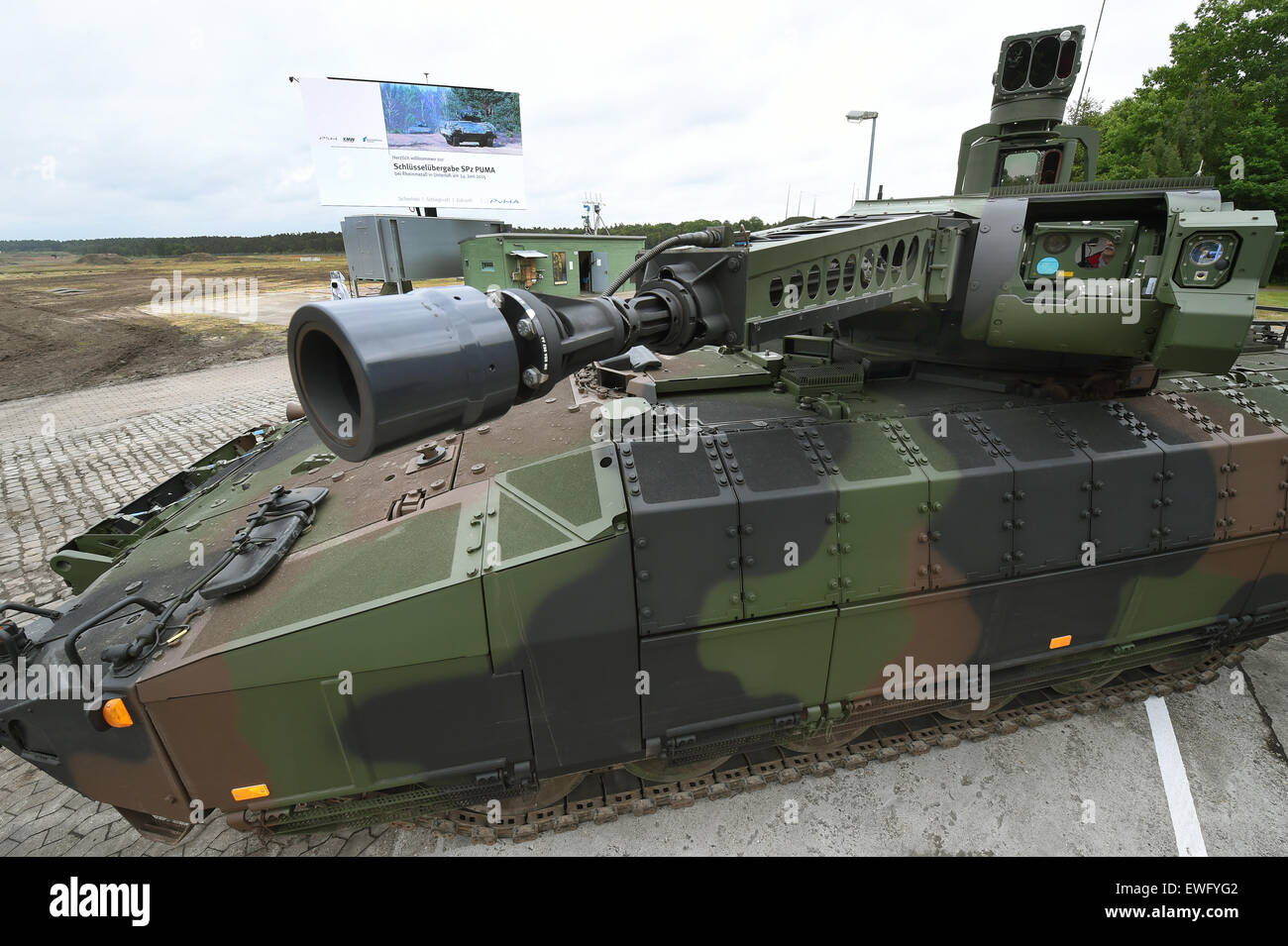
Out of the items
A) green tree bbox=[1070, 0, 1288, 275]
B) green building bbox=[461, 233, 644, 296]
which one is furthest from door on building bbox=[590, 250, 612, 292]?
green tree bbox=[1070, 0, 1288, 275]

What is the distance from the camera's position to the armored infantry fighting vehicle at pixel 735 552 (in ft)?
11.4

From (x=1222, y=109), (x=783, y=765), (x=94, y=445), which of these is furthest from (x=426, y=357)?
(x=1222, y=109)

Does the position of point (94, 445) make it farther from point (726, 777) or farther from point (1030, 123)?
point (1030, 123)

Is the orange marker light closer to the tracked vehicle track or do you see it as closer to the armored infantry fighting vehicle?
the armored infantry fighting vehicle

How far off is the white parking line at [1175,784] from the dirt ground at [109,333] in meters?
25.8

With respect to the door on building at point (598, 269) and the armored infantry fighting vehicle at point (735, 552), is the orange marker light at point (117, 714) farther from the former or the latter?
the door on building at point (598, 269)

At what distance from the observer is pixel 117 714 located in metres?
3.34

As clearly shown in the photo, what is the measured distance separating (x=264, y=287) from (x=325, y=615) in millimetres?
45272

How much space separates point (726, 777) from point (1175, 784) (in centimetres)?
346

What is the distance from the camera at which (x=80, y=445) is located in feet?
42.3

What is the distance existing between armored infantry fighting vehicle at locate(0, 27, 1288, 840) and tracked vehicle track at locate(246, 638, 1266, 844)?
0.04 metres

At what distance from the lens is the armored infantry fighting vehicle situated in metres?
3.48

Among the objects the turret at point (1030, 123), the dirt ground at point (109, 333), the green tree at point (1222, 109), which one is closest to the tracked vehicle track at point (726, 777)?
the turret at point (1030, 123)

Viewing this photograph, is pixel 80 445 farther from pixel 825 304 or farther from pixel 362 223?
pixel 825 304
